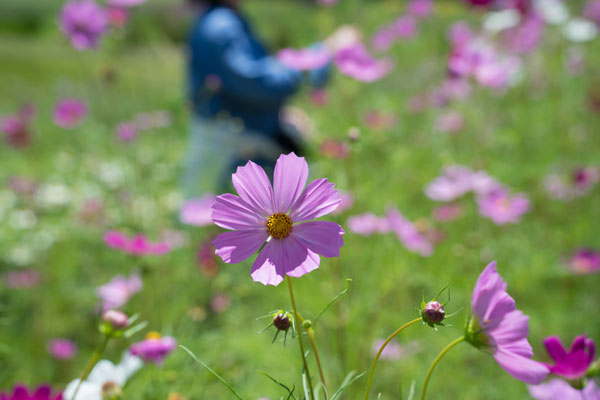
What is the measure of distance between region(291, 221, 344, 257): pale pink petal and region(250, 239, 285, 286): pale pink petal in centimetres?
2

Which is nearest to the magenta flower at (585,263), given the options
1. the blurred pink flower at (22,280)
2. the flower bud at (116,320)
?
the flower bud at (116,320)

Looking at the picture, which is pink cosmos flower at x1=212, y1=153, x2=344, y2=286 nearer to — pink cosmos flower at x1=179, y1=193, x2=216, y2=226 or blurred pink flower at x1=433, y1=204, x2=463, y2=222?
pink cosmos flower at x1=179, y1=193, x2=216, y2=226

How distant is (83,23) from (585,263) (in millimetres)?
1330

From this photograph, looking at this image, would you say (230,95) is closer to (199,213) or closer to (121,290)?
(199,213)

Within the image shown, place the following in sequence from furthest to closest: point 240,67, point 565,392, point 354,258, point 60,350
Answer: point 240,67 < point 60,350 < point 354,258 < point 565,392

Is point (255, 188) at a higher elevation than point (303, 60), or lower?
higher

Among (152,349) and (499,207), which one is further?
(499,207)

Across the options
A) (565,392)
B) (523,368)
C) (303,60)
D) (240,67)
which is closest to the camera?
(523,368)

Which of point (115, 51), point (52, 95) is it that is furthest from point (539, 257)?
point (52, 95)

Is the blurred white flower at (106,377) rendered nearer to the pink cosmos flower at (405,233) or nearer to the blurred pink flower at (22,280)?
the pink cosmos flower at (405,233)

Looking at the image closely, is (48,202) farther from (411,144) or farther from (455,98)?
(455,98)

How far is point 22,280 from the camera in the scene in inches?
60.7

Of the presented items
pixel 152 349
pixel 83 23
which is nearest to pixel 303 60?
pixel 83 23

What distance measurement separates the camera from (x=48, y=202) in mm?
2275
